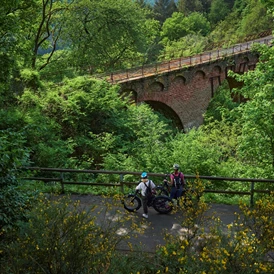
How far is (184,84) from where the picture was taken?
27484 millimetres

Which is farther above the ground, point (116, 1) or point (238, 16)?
point (238, 16)

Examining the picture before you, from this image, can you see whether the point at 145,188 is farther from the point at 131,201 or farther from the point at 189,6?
the point at 189,6

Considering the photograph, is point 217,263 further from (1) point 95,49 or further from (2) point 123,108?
(1) point 95,49

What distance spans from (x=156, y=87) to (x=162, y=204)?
17677 mm

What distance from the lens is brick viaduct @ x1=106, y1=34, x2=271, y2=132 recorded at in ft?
76.6

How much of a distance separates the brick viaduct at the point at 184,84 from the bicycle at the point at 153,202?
1362 cm

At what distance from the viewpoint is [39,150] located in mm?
11227

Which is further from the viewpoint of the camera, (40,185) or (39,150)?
(39,150)

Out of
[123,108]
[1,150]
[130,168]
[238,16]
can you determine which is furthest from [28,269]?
[238,16]

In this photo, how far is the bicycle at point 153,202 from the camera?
26.0ft

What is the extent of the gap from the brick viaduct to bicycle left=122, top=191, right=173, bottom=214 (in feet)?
44.7

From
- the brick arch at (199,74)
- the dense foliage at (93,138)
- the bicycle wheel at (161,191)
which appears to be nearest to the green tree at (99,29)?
the dense foliage at (93,138)

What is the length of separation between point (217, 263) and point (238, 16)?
2522 inches

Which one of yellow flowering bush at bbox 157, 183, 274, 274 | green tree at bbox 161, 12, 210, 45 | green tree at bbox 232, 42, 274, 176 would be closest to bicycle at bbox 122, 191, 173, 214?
yellow flowering bush at bbox 157, 183, 274, 274
